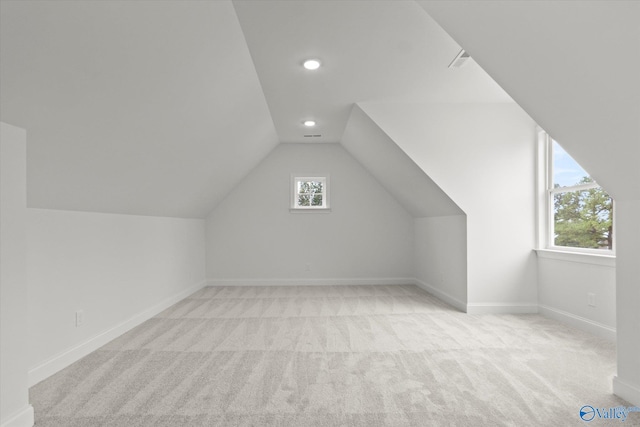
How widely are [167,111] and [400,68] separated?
1965 millimetres

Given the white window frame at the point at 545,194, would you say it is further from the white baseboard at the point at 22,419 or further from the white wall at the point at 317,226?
the white baseboard at the point at 22,419

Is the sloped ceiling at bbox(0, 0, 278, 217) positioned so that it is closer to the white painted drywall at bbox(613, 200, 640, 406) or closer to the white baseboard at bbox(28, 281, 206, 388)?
the white baseboard at bbox(28, 281, 206, 388)

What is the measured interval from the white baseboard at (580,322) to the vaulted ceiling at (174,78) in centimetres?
236

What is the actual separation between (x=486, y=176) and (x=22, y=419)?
14.6 feet

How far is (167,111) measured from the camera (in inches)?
114

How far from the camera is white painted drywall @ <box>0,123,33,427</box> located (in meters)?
1.91

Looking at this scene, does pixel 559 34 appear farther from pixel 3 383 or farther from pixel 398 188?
pixel 398 188

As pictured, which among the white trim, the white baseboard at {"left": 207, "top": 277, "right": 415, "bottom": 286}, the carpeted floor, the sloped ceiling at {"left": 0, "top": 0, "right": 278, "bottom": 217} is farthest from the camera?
the white baseboard at {"left": 207, "top": 277, "right": 415, "bottom": 286}

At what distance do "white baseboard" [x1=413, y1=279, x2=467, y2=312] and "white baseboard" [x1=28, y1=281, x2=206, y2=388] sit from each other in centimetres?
359

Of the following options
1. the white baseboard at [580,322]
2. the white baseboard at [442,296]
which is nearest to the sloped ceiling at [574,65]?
the white baseboard at [580,322]

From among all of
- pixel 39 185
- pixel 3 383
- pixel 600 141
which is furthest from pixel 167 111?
pixel 600 141

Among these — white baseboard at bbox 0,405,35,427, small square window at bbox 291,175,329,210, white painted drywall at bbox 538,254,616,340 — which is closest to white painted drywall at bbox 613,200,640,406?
white painted drywall at bbox 538,254,616,340

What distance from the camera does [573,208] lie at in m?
3.98

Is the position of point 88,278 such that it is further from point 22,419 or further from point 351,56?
point 351,56
